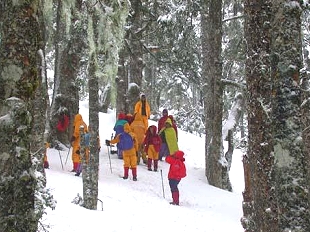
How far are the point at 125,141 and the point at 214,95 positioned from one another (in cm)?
319

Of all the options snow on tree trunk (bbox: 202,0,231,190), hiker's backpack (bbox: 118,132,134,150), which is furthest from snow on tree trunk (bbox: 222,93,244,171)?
hiker's backpack (bbox: 118,132,134,150)

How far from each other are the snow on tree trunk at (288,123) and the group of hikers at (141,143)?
23.3ft

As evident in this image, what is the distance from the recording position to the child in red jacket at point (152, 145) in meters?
14.1

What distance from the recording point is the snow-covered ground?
8352 millimetres

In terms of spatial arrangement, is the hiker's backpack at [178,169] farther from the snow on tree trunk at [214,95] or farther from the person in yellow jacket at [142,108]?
the person in yellow jacket at [142,108]

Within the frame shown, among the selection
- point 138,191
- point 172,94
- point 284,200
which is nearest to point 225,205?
point 138,191

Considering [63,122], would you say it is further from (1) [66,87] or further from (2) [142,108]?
(2) [142,108]

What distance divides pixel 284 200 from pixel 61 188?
6704mm

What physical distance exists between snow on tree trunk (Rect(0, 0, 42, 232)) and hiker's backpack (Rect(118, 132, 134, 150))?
913 cm

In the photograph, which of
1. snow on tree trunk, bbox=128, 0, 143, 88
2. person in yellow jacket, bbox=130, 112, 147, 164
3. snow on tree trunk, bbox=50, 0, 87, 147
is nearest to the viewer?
snow on tree trunk, bbox=50, 0, 87, 147

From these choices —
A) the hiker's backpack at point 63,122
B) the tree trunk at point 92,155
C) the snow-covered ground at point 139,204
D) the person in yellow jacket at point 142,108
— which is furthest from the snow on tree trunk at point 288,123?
the person in yellow jacket at point 142,108

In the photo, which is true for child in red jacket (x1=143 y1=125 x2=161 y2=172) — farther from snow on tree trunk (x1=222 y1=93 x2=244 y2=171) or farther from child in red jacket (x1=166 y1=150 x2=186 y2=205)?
snow on tree trunk (x1=222 y1=93 x2=244 y2=171)

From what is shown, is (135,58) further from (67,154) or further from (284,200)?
(284,200)

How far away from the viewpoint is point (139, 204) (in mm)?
10695
